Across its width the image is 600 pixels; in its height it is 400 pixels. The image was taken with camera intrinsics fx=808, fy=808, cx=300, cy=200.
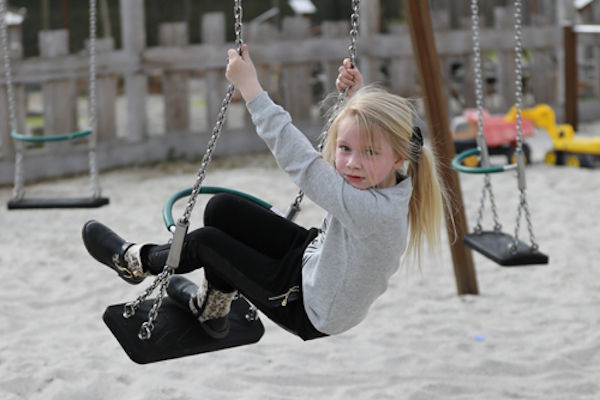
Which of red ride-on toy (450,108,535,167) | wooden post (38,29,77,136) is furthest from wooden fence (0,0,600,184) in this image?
red ride-on toy (450,108,535,167)

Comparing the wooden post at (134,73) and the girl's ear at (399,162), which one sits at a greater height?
the wooden post at (134,73)

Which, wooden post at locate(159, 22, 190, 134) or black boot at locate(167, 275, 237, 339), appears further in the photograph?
wooden post at locate(159, 22, 190, 134)

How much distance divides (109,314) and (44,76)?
197 inches

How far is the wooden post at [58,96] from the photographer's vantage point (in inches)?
276

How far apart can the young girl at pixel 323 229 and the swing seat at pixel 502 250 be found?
82cm

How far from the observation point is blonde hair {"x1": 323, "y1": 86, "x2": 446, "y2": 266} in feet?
7.16

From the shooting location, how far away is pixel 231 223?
248 cm

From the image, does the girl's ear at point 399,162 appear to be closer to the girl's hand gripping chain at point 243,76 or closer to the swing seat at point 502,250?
the girl's hand gripping chain at point 243,76

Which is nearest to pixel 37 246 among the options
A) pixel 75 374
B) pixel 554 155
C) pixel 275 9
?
pixel 75 374

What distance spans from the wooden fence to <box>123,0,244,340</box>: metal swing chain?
16.1 feet

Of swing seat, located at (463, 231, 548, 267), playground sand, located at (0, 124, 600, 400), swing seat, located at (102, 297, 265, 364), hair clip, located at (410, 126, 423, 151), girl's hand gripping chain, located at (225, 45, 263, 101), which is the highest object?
girl's hand gripping chain, located at (225, 45, 263, 101)

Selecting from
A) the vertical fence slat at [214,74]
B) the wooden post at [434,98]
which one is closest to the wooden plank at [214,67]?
the vertical fence slat at [214,74]

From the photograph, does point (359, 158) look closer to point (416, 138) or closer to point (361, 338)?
point (416, 138)

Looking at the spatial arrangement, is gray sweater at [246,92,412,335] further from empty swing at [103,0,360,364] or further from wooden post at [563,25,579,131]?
wooden post at [563,25,579,131]
